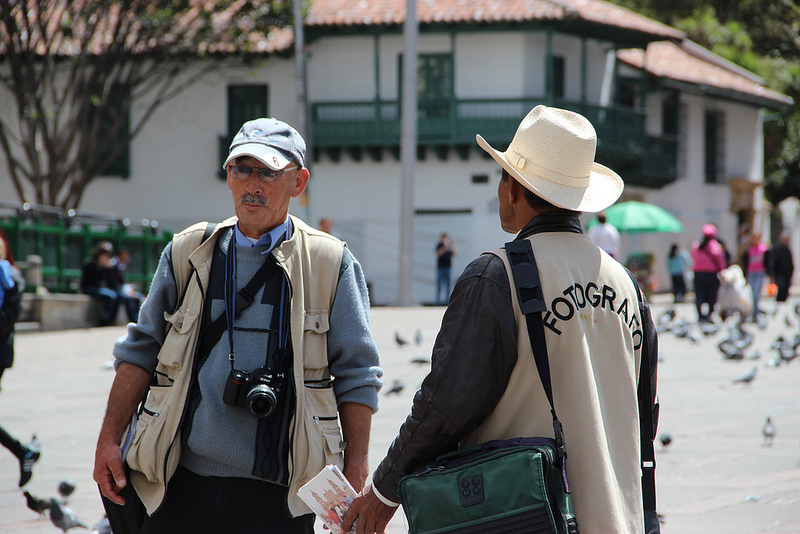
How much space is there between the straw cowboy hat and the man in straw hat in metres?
0.01

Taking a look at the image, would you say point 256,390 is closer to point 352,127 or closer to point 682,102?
point 352,127

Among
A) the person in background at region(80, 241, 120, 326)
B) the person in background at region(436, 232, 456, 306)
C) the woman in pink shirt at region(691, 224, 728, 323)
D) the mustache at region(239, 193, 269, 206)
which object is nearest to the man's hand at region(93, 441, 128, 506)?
the mustache at region(239, 193, 269, 206)

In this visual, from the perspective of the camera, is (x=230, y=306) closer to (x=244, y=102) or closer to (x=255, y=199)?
(x=255, y=199)

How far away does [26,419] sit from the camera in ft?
31.0

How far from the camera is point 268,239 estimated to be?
3332mm

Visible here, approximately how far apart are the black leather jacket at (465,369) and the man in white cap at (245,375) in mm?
550

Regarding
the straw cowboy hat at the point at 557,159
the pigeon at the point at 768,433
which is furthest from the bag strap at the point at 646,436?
the pigeon at the point at 768,433

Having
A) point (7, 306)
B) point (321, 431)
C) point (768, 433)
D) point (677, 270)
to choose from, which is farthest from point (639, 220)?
point (321, 431)

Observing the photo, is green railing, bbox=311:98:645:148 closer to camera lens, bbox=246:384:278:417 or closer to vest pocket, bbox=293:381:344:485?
vest pocket, bbox=293:381:344:485

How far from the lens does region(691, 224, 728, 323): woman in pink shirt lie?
68.1 ft

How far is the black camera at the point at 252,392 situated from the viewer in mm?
3053

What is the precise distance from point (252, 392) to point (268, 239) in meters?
0.51

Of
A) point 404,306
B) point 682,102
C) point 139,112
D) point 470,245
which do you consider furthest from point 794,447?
point 682,102

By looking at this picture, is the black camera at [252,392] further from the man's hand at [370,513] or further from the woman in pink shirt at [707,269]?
the woman in pink shirt at [707,269]
